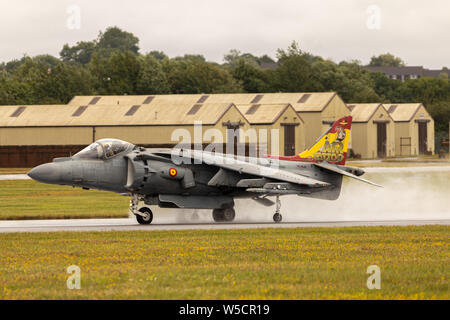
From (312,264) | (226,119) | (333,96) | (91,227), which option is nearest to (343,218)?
(91,227)

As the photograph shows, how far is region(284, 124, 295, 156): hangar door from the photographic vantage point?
81438 mm

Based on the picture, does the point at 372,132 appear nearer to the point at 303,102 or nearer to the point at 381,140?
the point at 381,140

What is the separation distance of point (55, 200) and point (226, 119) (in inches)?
1465

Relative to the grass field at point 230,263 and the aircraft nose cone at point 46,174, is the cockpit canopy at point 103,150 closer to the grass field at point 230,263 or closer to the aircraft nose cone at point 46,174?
the aircraft nose cone at point 46,174

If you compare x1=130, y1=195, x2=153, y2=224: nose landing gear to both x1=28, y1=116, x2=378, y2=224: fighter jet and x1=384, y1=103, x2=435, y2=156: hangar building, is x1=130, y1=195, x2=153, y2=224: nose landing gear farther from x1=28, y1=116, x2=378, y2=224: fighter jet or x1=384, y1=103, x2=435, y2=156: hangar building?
x1=384, y1=103, x2=435, y2=156: hangar building

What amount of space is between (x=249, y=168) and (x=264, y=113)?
55.9 meters

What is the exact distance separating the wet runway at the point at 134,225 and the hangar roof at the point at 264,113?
175 ft

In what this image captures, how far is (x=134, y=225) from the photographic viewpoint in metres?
25.6

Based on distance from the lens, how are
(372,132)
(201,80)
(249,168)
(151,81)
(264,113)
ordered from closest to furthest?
(249,168), (264,113), (372,132), (151,81), (201,80)

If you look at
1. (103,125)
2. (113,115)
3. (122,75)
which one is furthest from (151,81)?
(103,125)

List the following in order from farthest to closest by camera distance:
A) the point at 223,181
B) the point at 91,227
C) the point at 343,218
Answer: the point at 343,218
the point at 223,181
the point at 91,227
